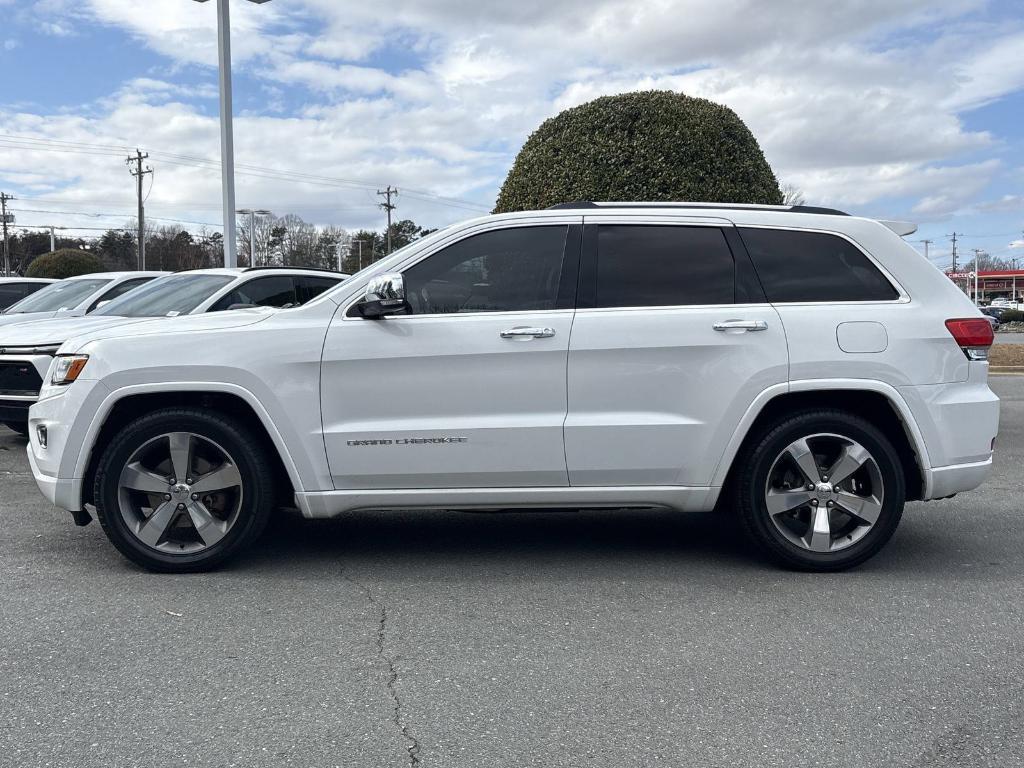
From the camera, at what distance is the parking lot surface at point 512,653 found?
301 centimetres

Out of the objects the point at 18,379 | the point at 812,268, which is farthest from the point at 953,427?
the point at 18,379

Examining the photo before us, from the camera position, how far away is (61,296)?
11.1m

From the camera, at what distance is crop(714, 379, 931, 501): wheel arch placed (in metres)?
4.67

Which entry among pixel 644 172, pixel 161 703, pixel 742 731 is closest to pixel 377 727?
pixel 161 703

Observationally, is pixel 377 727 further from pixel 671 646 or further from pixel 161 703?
pixel 671 646

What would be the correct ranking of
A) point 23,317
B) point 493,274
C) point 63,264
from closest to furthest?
point 493,274 → point 23,317 → point 63,264

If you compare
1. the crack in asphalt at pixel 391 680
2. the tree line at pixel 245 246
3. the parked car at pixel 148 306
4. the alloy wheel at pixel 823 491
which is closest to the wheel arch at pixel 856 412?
the alloy wheel at pixel 823 491

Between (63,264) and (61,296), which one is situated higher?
(63,264)

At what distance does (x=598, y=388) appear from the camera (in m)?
4.64

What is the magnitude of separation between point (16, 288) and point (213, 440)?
36.0ft

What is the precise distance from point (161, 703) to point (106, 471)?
174cm

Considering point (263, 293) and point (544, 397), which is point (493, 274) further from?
point (263, 293)

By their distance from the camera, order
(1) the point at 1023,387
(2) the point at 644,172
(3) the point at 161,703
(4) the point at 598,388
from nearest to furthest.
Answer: (3) the point at 161,703
(4) the point at 598,388
(2) the point at 644,172
(1) the point at 1023,387

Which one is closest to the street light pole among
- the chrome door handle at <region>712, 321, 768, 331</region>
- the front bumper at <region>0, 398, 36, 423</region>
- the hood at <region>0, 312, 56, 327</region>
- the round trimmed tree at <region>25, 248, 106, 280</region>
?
the hood at <region>0, 312, 56, 327</region>
